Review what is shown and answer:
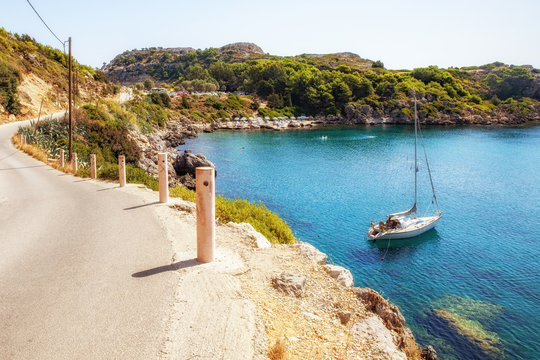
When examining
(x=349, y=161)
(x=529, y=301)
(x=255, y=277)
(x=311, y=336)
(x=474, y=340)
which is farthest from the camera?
(x=349, y=161)

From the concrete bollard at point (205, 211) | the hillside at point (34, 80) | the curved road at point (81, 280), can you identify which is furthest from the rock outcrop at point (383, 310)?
the hillside at point (34, 80)

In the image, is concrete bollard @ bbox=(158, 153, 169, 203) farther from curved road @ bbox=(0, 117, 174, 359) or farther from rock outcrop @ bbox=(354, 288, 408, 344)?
rock outcrop @ bbox=(354, 288, 408, 344)

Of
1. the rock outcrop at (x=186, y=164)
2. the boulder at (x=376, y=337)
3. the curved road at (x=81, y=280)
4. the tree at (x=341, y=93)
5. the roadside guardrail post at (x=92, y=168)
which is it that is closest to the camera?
the curved road at (x=81, y=280)

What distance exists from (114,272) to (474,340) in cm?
1351

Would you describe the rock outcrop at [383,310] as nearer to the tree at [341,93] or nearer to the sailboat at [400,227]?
the sailboat at [400,227]

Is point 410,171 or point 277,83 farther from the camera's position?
point 277,83

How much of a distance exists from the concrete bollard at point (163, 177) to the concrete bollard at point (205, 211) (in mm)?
5216

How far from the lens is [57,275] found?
757cm

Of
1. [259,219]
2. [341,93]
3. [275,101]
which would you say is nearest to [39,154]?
[259,219]

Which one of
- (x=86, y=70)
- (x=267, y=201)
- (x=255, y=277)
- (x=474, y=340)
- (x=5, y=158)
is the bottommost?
(x=474, y=340)

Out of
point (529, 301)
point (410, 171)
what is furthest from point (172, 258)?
point (410, 171)

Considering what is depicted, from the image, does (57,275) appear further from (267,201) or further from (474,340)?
(267,201)

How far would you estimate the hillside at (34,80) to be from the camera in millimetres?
38469

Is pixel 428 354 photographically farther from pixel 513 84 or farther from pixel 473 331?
pixel 513 84
